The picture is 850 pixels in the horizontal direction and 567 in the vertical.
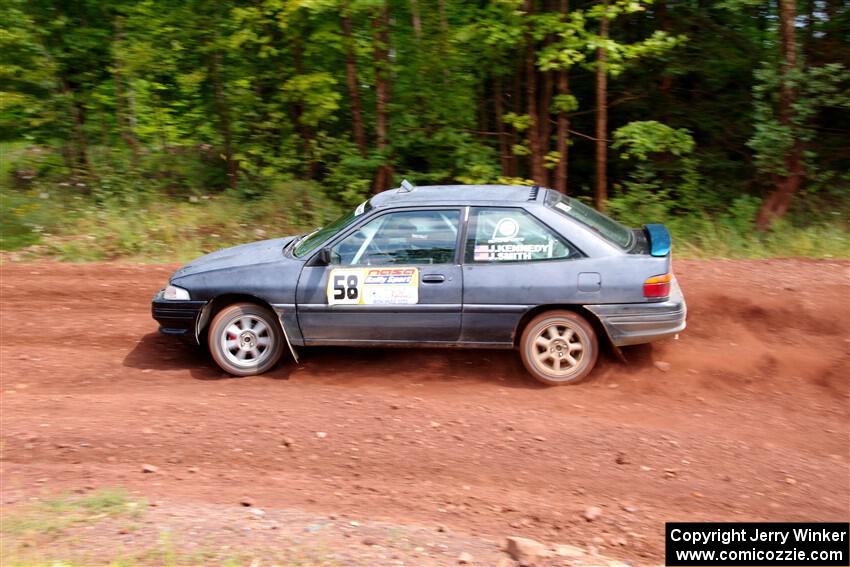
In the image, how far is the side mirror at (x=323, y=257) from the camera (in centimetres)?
672

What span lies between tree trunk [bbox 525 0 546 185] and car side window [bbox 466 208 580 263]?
6.23 metres

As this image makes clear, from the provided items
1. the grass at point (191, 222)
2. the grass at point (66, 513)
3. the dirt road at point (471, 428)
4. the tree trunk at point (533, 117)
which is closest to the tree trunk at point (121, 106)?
the grass at point (191, 222)

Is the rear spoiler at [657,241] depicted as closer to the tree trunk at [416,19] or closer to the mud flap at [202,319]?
the mud flap at [202,319]

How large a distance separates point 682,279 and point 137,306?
6184 millimetres

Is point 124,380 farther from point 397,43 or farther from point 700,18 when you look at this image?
point 700,18

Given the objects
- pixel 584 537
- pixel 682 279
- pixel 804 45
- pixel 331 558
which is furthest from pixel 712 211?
pixel 331 558

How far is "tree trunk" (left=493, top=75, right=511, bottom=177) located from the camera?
43.3ft

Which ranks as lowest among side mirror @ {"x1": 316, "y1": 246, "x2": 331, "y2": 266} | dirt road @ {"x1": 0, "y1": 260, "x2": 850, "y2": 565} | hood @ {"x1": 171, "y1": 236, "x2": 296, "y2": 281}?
dirt road @ {"x1": 0, "y1": 260, "x2": 850, "y2": 565}

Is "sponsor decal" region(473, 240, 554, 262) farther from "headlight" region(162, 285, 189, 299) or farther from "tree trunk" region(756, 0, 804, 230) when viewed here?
"tree trunk" region(756, 0, 804, 230)

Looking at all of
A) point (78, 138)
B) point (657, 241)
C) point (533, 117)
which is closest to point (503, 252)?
point (657, 241)

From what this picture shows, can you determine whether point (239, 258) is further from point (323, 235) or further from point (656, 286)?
point (656, 286)

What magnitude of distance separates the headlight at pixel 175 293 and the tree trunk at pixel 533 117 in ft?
23.6

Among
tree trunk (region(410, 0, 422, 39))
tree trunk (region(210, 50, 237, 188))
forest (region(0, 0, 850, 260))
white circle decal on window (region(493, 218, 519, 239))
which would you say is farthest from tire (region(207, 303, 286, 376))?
tree trunk (region(210, 50, 237, 188))

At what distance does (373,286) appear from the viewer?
667 cm
